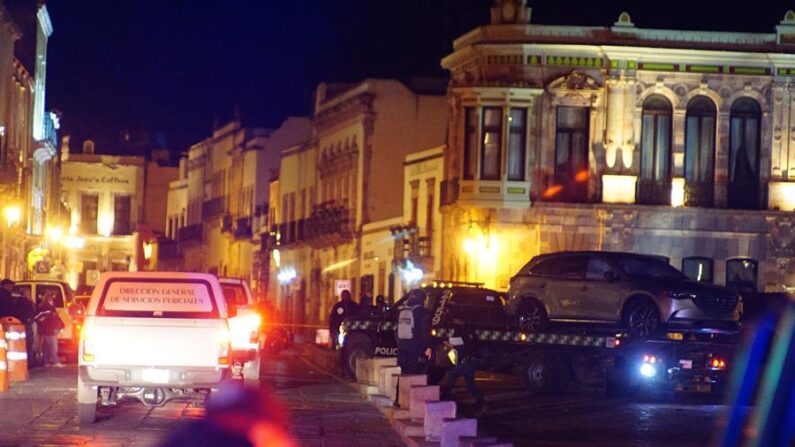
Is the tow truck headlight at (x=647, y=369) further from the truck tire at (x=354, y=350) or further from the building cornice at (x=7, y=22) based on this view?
the building cornice at (x=7, y=22)

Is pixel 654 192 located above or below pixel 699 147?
below

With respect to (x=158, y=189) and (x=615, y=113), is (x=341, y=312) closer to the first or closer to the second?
(x=615, y=113)

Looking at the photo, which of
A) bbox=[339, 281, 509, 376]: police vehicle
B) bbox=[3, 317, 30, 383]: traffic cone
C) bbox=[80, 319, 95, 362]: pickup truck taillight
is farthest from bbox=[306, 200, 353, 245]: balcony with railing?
bbox=[80, 319, 95, 362]: pickup truck taillight

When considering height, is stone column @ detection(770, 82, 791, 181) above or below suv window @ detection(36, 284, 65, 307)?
above

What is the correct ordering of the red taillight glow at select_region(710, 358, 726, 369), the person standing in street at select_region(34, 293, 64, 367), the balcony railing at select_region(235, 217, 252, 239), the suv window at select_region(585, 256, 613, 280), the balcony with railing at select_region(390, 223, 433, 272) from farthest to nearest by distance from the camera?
the balcony railing at select_region(235, 217, 252, 239), the balcony with railing at select_region(390, 223, 433, 272), the person standing in street at select_region(34, 293, 64, 367), the suv window at select_region(585, 256, 613, 280), the red taillight glow at select_region(710, 358, 726, 369)

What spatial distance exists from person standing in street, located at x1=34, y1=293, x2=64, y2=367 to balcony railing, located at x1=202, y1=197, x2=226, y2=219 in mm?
57547

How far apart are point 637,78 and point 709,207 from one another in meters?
4.30

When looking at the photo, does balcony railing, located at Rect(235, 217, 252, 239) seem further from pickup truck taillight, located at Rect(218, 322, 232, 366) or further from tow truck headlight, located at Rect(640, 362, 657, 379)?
pickup truck taillight, located at Rect(218, 322, 232, 366)

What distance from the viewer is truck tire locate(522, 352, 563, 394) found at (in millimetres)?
29828

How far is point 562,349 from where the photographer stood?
29.4 m

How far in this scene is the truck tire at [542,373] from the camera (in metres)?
29.8

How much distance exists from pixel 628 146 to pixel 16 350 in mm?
24702

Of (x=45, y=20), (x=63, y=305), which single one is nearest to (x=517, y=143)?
(x=63, y=305)

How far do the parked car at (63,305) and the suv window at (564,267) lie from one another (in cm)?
1040
